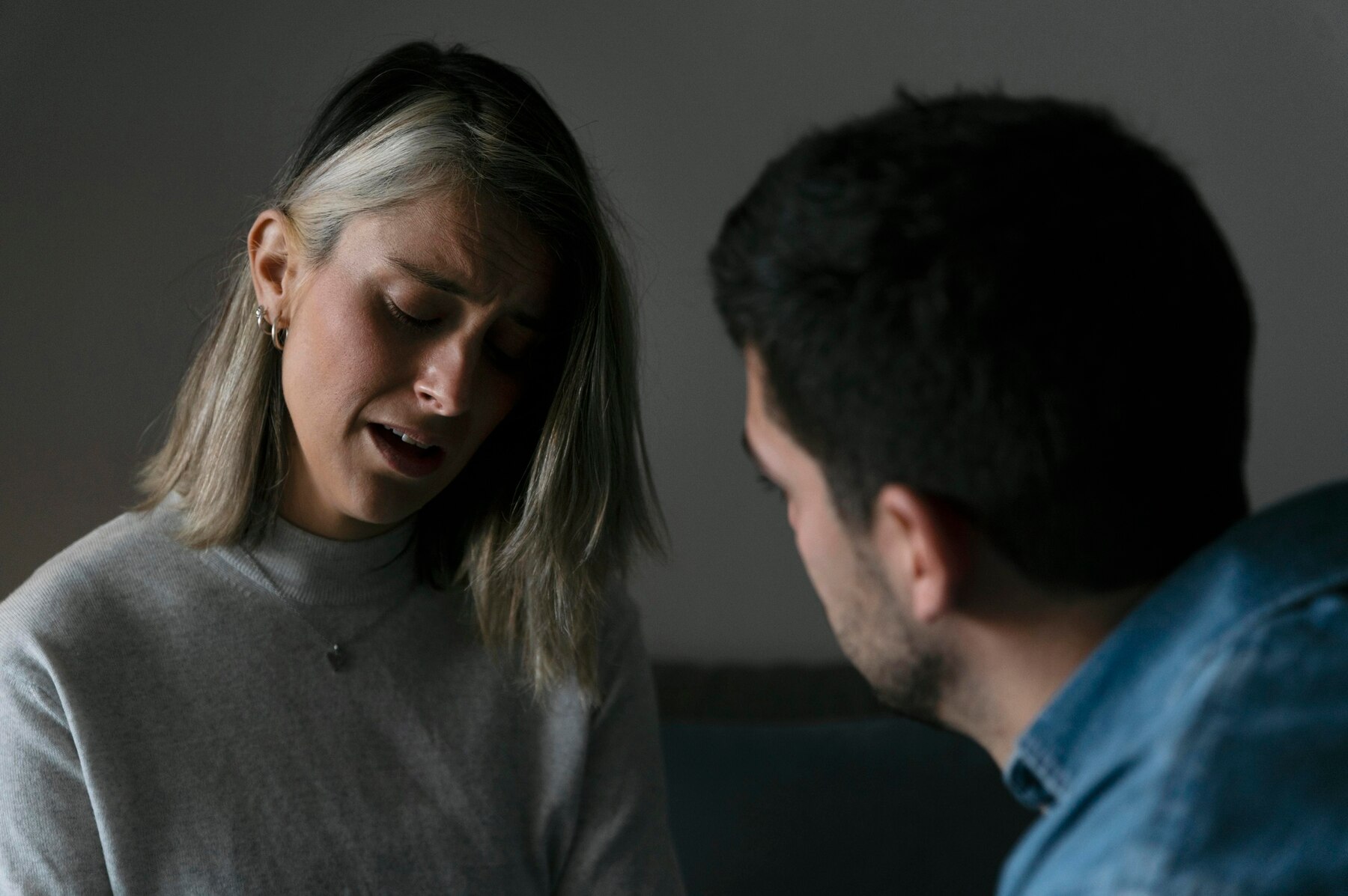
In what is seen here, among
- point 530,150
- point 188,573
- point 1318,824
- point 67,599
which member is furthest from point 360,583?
point 1318,824

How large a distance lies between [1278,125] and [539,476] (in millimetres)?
1465

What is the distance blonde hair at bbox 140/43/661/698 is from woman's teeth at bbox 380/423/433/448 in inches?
5.4

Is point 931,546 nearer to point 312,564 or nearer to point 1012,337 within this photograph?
point 1012,337

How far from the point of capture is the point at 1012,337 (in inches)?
24.8

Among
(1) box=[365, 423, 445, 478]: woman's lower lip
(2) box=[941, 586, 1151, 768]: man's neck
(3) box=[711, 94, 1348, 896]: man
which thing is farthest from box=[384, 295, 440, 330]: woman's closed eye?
(2) box=[941, 586, 1151, 768]: man's neck

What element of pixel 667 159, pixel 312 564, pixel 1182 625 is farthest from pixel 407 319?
pixel 667 159

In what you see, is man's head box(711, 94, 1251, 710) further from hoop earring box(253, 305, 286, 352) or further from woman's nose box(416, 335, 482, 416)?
hoop earring box(253, 305, 286, 352)

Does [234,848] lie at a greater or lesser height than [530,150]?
lesser

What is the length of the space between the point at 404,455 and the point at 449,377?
0.10m

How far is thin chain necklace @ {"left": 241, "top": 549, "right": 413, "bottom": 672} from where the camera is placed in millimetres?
1198

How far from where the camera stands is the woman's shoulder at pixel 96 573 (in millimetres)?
1092

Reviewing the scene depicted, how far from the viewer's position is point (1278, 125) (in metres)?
1.98

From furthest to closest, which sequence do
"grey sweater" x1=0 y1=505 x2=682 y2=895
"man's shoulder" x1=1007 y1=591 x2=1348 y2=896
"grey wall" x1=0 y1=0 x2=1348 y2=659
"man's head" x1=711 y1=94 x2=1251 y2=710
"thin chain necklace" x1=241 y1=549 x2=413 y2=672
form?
"grey wall" x1=0 y1=0 x2=1348 y2=659
"thin chain necklace" x1=241 y1=549 x2=413 y2=672
"grey sweater" x1=0 y1=505 x2=682 y2=895
"man's head" x1=711 y1=94 x2=1251 y2=710
"man's shoulder" x1=1007 y1=591 x2=1348 y2=896

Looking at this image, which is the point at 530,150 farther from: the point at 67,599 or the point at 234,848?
the point at 234,848
